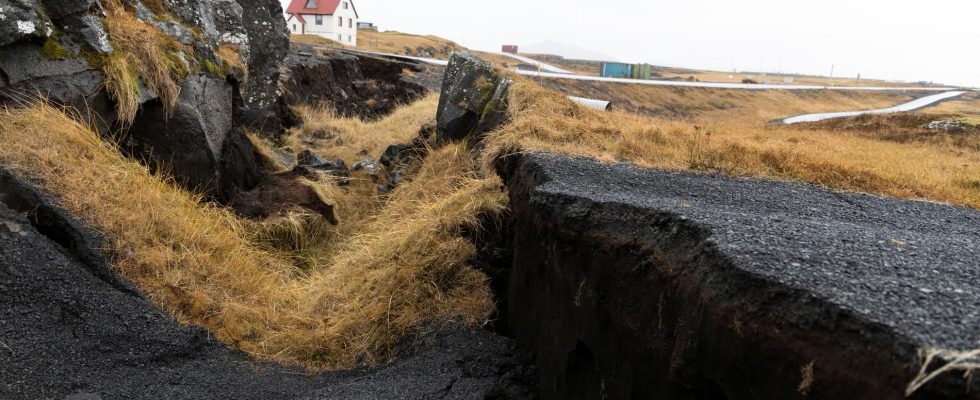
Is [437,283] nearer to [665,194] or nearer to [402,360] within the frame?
[402,360]

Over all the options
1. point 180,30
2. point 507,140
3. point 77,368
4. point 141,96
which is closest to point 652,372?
point 77,368

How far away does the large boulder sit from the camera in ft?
28.5

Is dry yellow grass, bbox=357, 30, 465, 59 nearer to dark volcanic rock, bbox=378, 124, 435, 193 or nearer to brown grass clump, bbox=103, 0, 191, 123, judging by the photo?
dark volcanic rock, bbox=378, 124, 435, 193

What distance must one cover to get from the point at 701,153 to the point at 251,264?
443 cm

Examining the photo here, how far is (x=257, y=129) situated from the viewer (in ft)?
35.2

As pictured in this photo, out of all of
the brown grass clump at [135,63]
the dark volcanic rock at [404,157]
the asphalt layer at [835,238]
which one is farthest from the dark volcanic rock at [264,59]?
the asphalt layer at [835,238]

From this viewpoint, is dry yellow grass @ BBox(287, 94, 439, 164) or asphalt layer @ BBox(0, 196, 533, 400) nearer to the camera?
asphalt layer @ BBox(0, 196, 533, 400)

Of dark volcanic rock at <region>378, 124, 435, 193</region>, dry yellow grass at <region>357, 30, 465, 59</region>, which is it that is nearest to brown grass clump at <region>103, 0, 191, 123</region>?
dark volcanic rock at <region>378, 124, 435, 193</region>

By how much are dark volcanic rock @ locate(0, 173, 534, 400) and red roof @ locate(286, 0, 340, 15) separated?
56011 millimetres

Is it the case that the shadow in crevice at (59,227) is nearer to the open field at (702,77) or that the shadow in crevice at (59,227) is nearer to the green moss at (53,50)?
the green moss at (53,50)

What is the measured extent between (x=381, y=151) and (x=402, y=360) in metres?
6.77

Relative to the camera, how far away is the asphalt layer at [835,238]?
223 cm

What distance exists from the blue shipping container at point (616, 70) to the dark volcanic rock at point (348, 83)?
25.5 meters

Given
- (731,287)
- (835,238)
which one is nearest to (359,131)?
(835,238)
